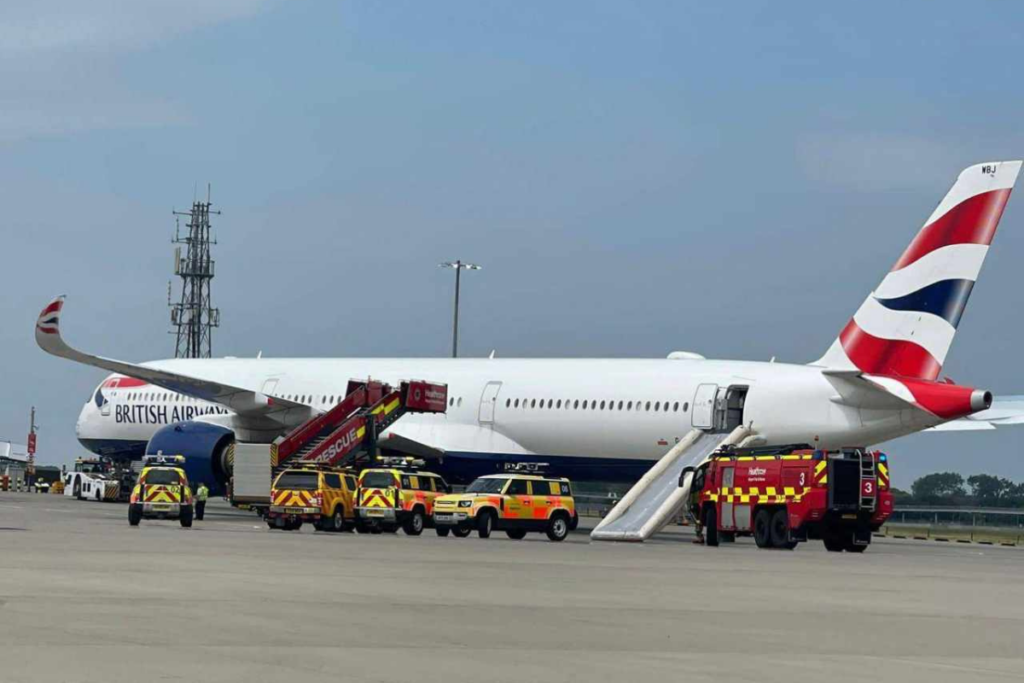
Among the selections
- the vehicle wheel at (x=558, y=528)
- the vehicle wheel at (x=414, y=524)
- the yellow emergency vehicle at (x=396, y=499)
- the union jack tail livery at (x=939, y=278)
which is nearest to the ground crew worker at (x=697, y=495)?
the vehicle wheel at (x=558, y=528)

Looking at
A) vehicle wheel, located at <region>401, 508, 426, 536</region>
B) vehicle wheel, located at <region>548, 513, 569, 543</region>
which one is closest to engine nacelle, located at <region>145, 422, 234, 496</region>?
vehicle wheel, located at <region>401, 508, 426, 536</region>

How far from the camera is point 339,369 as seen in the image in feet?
179

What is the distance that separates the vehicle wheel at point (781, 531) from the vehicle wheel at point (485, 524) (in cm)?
640

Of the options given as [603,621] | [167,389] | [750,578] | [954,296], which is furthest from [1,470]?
[603,621]

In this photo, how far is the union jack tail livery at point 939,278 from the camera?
41.8m

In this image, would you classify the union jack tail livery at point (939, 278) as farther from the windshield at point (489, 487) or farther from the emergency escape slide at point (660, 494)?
the windshield at point (489, 487)

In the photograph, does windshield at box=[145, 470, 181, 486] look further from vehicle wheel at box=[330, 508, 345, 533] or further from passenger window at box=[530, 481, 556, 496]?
passenger window at box=[530, 481, 556, 496]

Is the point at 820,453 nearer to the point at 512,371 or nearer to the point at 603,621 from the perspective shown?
the point at 512,371

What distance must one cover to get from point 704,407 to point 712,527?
5088 millimetres

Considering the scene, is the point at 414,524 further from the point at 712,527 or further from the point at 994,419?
the point at 994,419

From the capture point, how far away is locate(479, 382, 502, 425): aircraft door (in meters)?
49.0

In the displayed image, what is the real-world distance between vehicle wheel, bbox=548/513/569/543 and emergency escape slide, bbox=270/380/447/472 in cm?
840

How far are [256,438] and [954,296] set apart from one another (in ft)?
75.4

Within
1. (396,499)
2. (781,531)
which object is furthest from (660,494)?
(396,499)
